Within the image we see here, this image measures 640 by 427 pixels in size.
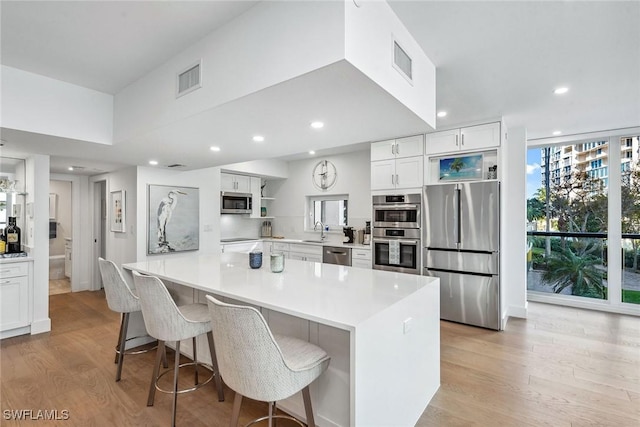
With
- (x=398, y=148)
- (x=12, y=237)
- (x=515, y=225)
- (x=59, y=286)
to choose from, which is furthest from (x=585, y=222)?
(x=59, y=286)

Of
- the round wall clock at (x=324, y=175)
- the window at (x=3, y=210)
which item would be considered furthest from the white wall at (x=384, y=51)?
the window at (x=3, y=210)

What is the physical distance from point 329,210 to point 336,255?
1.36 m

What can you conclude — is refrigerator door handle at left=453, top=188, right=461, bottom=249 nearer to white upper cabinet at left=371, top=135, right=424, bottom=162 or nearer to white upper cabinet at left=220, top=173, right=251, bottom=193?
white upper cabinet at left=371, top=135, right=424, bottom=162

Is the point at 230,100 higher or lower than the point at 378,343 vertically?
higher

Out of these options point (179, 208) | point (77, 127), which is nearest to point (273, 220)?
point (179, 208)

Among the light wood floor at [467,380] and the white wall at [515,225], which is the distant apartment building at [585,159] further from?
the light wood floor at [467,380]

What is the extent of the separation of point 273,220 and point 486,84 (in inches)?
199

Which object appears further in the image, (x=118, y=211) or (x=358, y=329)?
(x=118, y=211)

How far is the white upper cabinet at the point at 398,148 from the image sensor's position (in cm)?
418

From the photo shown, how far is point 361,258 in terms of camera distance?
489cm

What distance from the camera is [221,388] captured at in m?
2.33

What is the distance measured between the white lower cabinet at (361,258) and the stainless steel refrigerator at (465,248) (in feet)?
3.04

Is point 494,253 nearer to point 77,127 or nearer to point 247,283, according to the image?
point 247,283

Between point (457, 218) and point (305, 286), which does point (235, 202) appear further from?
point (305, 286)
